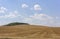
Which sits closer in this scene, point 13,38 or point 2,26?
point 13,38

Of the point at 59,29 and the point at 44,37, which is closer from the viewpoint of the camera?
the point at 44,37

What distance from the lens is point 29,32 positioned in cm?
160

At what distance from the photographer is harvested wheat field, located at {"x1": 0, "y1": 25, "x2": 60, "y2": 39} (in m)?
1.55

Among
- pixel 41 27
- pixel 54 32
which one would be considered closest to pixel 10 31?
pixel 41 27

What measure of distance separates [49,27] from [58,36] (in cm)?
13

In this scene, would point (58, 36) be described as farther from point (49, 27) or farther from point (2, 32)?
point (2, 32)

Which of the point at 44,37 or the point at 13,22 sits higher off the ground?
the point at 13,22

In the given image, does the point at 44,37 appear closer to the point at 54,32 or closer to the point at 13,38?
the point at 54,32

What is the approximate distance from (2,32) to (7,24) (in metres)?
0.09

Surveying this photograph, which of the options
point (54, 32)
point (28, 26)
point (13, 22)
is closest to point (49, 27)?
point (54, 32)

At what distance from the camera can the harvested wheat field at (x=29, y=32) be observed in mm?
1549

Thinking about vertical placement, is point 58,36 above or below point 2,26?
below

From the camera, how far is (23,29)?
1.62 meters

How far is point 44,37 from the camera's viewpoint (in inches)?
60.7
